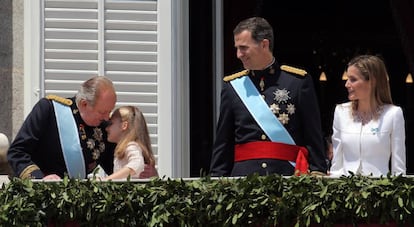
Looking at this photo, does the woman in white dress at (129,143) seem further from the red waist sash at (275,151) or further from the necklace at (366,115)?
the necklace at (366,115)

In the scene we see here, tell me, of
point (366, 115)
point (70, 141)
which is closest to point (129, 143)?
point (70, 141)

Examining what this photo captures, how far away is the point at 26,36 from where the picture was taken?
8859 millimetres

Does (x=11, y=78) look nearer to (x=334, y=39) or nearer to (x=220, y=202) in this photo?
(x=220, y=202)

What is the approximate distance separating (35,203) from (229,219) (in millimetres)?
910

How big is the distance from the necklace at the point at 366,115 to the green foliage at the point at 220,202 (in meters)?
0.65

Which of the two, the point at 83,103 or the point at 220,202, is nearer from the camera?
the point at 220,202

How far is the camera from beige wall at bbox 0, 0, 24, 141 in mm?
8891

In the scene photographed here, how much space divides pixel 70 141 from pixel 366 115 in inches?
60.1

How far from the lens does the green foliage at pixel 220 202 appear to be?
22.3 ft

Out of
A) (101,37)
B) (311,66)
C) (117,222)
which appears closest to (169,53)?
(101,37)

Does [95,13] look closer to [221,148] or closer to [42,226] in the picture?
[221,148]

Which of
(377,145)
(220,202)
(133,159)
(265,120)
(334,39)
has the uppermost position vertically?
(334,39)

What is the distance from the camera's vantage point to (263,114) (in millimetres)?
7457

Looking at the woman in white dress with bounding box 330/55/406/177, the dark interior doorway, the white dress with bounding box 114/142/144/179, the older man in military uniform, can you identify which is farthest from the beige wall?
the dark interior doorway
